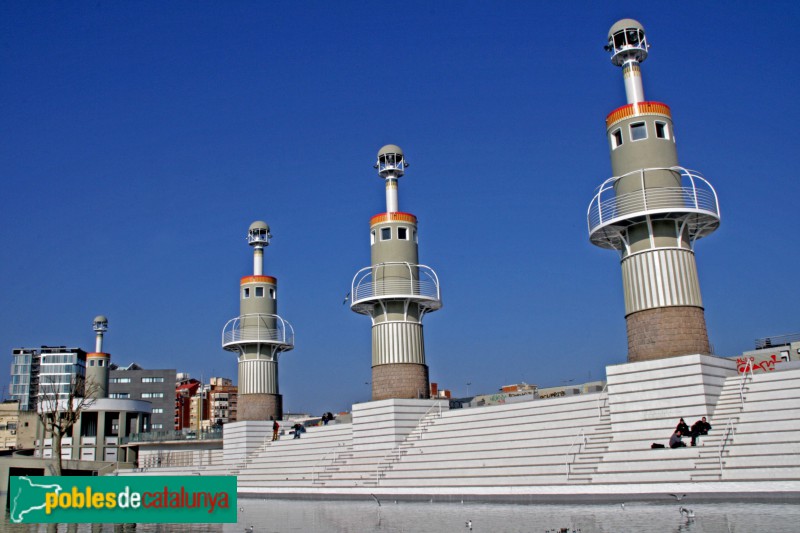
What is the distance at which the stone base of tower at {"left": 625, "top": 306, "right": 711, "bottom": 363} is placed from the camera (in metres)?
28.7

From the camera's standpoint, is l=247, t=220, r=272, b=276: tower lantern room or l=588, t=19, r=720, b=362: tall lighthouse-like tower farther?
l=247, t=220, r=272, b=276: tower lantern room

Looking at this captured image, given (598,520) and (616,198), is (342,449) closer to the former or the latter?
(616,198)

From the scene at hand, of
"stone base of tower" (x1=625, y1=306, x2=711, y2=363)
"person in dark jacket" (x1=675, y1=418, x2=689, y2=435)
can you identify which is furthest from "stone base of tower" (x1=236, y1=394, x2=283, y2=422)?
"person in dark jacket" (x1=675, y1=418, x2=689, y2=435)

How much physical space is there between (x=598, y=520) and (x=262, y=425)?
117 ft

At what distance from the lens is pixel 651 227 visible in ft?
98.5

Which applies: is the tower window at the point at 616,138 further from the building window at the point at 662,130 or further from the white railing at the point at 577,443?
the white railing at the point at 577,443

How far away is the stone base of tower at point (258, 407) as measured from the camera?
5266 cm

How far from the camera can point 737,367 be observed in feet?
96.6

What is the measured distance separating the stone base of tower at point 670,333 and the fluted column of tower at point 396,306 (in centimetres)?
1447

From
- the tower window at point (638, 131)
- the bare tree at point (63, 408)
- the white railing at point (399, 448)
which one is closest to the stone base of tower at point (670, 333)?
the tower window at point (638, 131)

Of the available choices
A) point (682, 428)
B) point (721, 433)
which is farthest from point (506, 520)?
point (721, 433)

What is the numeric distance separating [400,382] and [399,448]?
13.2 feet

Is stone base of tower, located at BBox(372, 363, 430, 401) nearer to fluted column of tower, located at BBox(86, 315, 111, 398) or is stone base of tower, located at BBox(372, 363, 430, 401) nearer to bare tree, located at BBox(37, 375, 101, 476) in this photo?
bare tree, located at BBox(37, 375, 101, 476)

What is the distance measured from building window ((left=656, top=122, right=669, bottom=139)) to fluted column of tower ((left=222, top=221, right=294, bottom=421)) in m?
31.7
